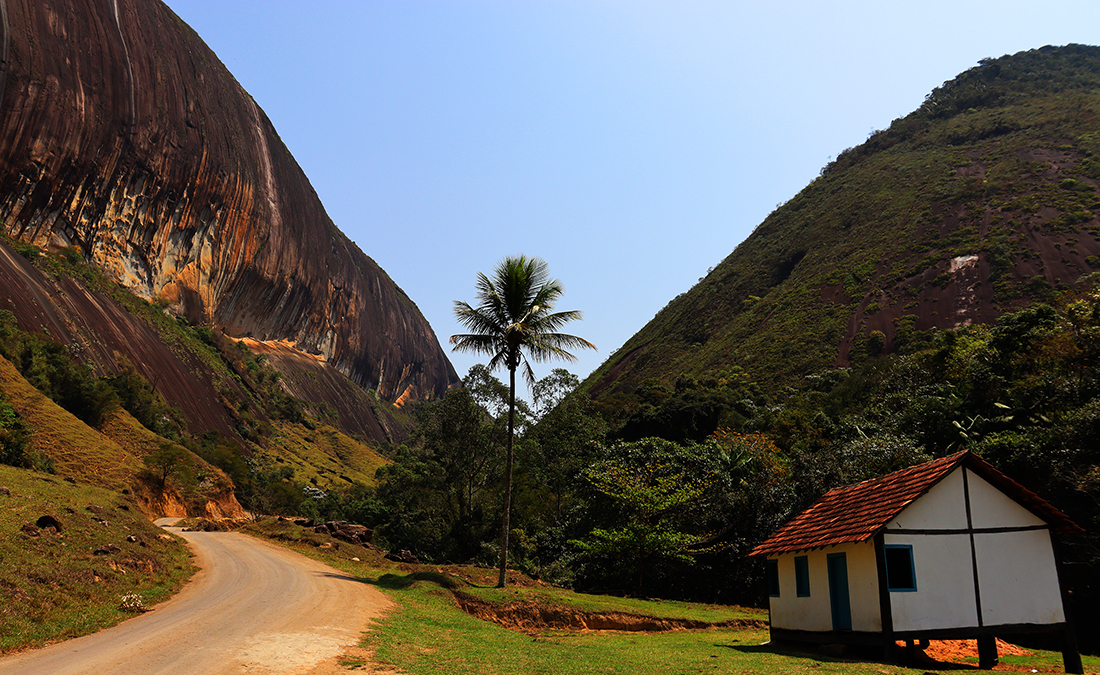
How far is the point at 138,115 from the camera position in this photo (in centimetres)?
5334

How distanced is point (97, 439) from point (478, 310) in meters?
21.8

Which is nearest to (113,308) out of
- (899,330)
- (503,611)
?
(503,611)

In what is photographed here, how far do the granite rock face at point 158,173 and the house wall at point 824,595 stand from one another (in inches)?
2117

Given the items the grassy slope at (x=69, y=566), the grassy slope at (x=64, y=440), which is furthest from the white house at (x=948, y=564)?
the grassy slope at (x=64, y=440)

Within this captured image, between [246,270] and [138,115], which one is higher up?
[138,115]

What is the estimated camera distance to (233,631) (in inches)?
409

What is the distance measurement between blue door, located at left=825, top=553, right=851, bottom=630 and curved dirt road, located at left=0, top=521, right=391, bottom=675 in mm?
8522

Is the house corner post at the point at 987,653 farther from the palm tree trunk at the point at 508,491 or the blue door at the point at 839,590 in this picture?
the palm tree trunk at the point at 508,491

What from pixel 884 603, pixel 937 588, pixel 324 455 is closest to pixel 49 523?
pixel 884 603

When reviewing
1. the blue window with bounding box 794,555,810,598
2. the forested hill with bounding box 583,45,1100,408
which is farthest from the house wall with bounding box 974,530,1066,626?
the forested hill with bounding box 583,45,1100,408

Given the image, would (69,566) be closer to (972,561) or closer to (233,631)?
(233,631)

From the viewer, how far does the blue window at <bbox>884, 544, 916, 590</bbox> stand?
35.9 feet

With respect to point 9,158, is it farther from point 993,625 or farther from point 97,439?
point 993,625

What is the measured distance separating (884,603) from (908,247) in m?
56.9
